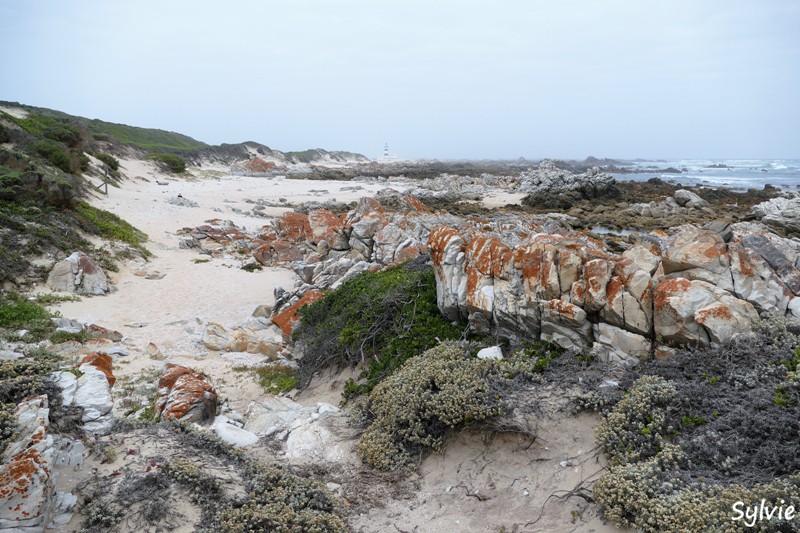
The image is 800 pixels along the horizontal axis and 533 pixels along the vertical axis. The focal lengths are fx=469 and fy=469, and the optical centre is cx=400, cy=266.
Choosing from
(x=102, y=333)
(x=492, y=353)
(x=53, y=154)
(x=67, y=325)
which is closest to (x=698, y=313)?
(x=492, y=353)

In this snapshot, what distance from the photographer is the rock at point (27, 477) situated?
138 inches

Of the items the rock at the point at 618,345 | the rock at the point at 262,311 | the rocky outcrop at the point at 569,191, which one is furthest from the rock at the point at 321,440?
the rocky outcrop at the point at 569,191

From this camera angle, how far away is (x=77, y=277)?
522 inches

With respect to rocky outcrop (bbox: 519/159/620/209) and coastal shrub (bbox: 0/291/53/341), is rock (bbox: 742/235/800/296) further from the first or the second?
rocky outcrop (bbox: 519/159/620/209)

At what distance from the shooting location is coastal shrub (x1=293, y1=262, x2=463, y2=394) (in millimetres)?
7680

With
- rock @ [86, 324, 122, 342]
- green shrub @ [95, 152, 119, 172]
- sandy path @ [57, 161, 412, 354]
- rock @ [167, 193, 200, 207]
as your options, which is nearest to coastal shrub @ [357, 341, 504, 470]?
sandy path @ [57, 161, 412, 354]

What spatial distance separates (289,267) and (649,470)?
51.5 feet

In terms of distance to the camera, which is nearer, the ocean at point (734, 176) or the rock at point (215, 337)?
the rock at point (215, 337)

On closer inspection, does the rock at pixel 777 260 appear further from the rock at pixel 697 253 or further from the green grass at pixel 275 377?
the green grass at pixel 275 377

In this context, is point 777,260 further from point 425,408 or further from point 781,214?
point 781,214

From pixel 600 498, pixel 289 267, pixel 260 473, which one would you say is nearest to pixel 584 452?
pixel 600 498

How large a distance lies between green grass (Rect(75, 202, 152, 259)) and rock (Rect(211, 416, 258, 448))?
13.1 meters

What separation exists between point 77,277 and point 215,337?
5.41 metres

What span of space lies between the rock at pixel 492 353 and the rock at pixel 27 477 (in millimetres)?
4948
